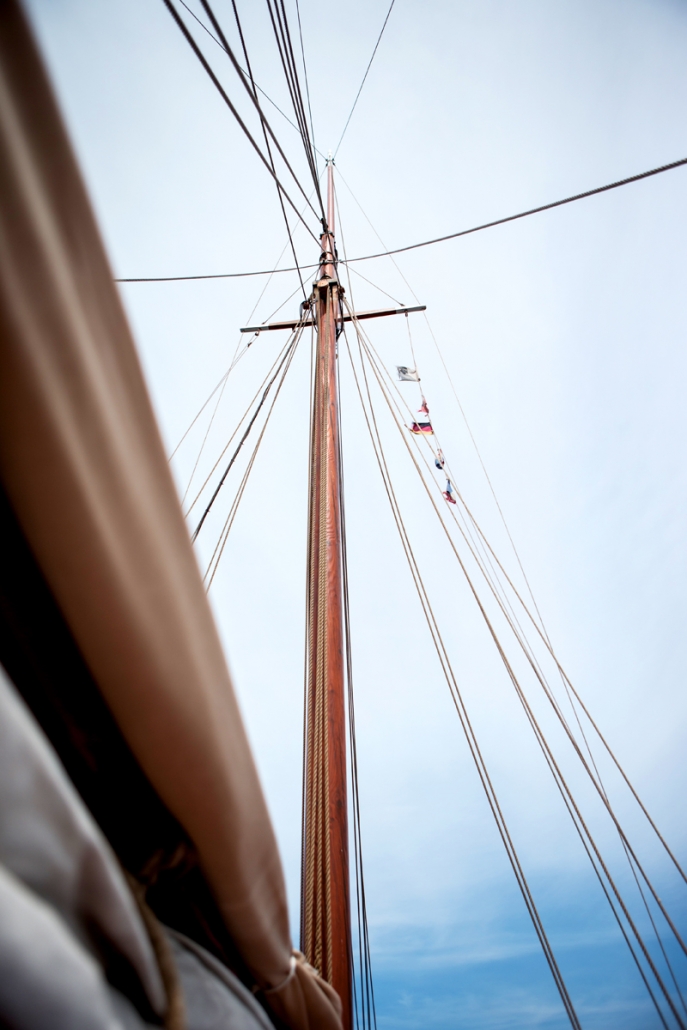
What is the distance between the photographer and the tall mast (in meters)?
1.19

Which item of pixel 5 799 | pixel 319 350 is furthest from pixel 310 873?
pixel 319 350

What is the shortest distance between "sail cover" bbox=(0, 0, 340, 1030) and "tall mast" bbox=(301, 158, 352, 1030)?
86 cm

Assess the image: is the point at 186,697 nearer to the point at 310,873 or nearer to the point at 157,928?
the point at 157,928

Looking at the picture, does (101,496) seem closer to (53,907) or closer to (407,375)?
(53,907)

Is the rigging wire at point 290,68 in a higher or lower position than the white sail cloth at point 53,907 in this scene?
higher

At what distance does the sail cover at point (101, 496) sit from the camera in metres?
0.35

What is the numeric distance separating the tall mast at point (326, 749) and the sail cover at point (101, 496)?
33.7 inches

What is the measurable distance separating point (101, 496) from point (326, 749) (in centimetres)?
140

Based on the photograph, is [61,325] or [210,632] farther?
[210,632]

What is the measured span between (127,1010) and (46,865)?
174mm

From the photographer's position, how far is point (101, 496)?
42 cm

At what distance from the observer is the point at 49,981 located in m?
0.30

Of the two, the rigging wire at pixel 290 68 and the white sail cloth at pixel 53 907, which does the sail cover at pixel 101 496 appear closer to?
the white sail cloth at pixel 53 907

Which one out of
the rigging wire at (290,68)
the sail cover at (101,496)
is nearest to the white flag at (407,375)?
the rigging wire at (290,68)
